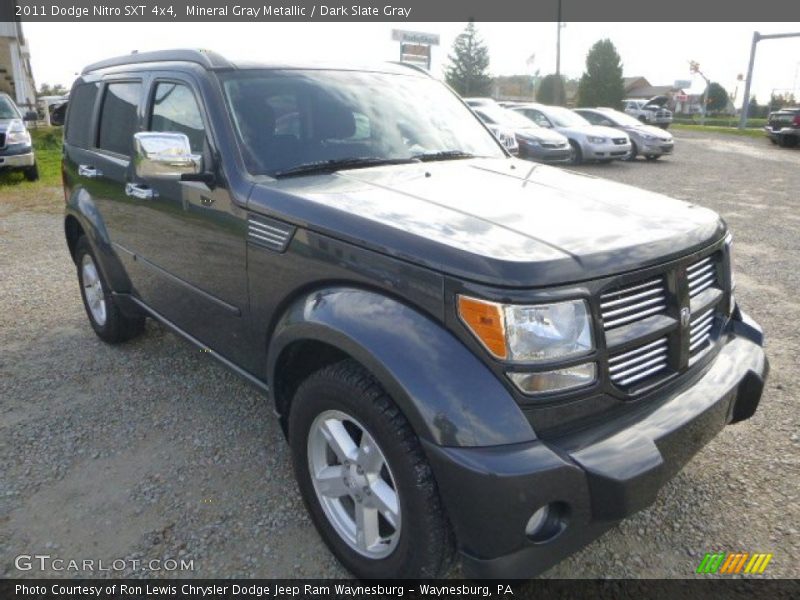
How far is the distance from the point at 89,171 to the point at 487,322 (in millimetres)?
3403

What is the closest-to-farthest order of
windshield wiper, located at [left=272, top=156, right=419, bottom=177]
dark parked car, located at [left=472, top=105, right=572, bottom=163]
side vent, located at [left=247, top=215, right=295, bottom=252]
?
side vent, located at [left=247, top=215, right=295, bottom=252] → windshield wiper, located at [left=272, top=156, right=419, bottom=177] → dark parked car, located at [left=472, top=105, right=572, bottom=163]

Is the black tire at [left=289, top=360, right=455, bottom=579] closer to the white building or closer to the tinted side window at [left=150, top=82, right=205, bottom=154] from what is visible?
the tinted side window at [left=150, top=82, right=205, bottom=154]

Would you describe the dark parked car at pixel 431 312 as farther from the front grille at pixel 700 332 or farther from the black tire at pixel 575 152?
the black tire at pixel 575 152

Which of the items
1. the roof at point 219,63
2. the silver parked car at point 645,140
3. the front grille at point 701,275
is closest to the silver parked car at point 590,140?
the silver parked car at point 645,140

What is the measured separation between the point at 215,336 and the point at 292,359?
778 mm

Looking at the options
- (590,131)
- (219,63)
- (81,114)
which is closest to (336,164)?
(219,63)

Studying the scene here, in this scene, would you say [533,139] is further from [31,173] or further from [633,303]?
[633,303]

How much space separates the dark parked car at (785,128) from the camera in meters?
21.1

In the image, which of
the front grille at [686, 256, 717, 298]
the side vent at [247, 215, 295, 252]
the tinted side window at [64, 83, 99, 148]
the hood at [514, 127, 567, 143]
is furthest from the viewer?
the hood at [514, 127, 567, 143]

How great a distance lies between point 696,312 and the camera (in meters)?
2.31

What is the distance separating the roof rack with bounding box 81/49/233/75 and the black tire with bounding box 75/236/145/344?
1.28 metres

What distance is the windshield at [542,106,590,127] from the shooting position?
16094 mm

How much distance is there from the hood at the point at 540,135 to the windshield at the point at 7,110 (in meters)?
10.4

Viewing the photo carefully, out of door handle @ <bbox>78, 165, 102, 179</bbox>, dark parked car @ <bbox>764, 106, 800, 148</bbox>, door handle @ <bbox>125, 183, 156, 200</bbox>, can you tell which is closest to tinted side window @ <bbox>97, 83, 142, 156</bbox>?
door handle @ <bbox>78, 165, 102, 179</bbox>
